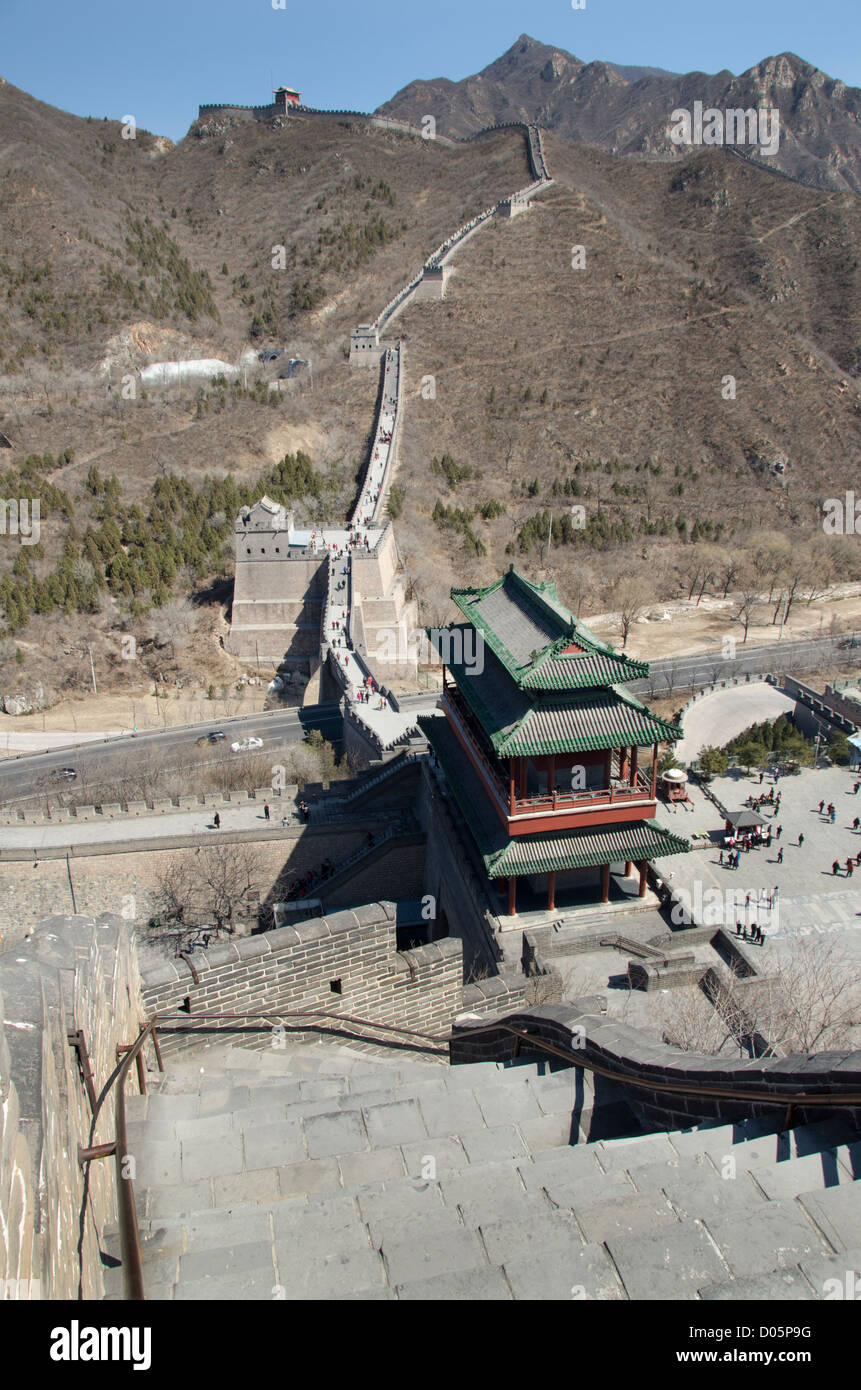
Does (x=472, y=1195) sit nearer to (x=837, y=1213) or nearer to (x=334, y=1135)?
(x=334, y=1135)

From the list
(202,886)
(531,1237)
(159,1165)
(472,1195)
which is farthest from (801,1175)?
(202,886)

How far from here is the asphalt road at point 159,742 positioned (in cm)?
3691

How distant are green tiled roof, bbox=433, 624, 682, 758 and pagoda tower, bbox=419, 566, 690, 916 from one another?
22mm

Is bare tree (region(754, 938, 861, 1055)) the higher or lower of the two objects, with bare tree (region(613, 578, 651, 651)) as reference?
lower

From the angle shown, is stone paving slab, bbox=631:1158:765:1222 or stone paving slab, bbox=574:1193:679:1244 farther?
stone paving slab, bbox=631:1158:765:1222

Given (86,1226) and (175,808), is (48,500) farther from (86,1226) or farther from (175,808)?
(86,1226)

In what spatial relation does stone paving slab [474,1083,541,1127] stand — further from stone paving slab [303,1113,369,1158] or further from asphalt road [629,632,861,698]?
asphalt road [629,632,861,698]

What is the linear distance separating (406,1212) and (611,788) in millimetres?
14286

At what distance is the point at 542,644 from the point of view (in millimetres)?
20281

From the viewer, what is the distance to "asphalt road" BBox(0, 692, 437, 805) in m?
36.9

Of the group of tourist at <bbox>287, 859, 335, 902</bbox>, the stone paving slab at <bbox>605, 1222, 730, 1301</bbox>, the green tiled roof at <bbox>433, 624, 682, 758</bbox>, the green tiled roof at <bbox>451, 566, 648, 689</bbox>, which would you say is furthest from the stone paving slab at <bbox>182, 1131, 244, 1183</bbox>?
the group of tourist at <bbox>287, 859, 335, 902</bbox>

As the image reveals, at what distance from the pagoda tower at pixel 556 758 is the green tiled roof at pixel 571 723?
0.02 meters

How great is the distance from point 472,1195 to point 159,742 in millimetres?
35666

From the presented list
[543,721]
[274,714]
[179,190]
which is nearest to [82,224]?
[179,190]
